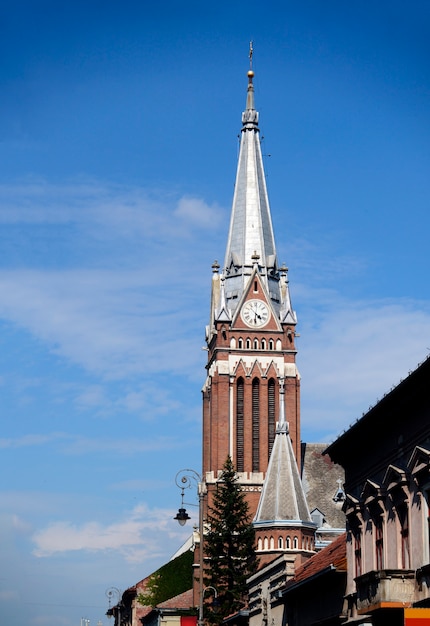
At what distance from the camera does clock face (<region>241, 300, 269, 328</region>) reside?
306 feet

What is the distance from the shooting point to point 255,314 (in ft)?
307

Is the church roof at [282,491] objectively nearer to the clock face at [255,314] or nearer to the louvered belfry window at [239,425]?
the louvered belfry window at [239,425]

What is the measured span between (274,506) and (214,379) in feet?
47.1

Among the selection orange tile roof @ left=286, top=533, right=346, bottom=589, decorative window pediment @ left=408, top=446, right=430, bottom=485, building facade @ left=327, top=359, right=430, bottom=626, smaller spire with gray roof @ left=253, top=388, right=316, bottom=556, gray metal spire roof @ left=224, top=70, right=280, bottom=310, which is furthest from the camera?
gray metal spire roof @ left=224, top=70, right=280, bottom=310

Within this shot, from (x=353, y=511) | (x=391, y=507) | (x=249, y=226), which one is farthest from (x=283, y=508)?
(x=391, y=507)

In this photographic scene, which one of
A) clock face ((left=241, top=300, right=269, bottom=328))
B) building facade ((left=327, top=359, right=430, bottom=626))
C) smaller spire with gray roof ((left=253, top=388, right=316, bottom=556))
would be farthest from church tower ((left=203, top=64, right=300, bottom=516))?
building facade ((left=327, top=359, right=430, bottom=626))

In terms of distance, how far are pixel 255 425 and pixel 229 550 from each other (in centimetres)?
1538

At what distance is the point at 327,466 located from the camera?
93438 millimetres

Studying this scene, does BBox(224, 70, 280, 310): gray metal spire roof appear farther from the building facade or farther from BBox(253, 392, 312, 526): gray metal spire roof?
the building facade

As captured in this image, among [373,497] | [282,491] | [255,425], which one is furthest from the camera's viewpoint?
[255,425]

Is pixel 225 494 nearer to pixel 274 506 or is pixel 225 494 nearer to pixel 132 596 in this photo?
pixel 274 506

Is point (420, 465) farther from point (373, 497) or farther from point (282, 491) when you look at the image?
point (282, 491)

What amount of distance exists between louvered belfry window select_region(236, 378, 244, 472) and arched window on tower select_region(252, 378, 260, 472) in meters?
0.82

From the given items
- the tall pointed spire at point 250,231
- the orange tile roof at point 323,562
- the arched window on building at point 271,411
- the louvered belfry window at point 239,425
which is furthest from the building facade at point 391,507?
the tall pointed spire at point 250,231
